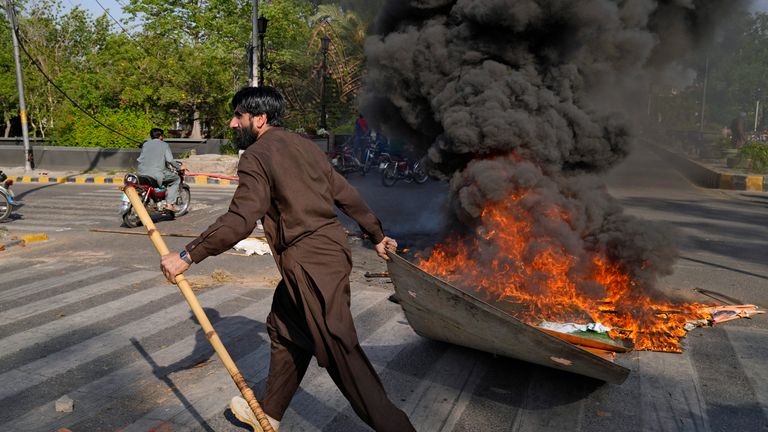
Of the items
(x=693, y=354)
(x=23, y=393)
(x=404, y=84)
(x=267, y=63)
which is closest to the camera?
(x=23, y=393)

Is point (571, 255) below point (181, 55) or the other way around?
below

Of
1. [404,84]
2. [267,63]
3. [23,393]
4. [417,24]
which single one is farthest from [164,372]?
[267,63]

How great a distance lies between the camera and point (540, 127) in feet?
23.2

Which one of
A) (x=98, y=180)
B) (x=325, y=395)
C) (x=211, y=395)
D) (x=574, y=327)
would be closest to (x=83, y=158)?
(x=98, y=180)

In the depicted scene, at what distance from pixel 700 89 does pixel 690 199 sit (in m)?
27.8

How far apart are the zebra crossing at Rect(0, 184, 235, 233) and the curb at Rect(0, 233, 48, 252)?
0.85 metres

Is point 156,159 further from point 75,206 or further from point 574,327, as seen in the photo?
point 574,327

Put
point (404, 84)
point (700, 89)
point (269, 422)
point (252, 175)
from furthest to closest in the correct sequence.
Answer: point (700, 89) → point (404, 84) → point (269, 422) → point (252, 175)

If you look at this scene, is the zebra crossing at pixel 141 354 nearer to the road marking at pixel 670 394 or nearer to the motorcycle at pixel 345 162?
the road marking at pixel 670 394

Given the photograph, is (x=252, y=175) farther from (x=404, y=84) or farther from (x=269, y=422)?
(x=404, y=84)

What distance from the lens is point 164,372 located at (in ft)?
13.8

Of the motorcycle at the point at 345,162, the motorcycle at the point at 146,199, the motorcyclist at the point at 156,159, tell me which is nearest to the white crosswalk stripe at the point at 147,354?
the motorcycle at the point at 146,199

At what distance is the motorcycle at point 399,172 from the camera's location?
53.8 feet

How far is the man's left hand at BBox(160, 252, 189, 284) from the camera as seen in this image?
2.74 meters
